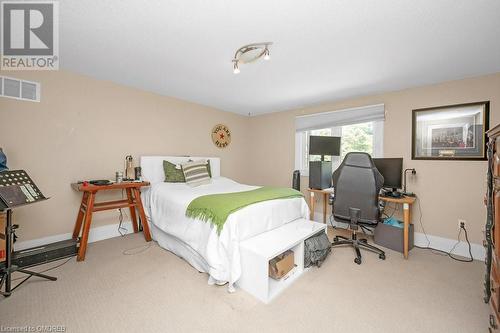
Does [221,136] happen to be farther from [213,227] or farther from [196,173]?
[213,227]

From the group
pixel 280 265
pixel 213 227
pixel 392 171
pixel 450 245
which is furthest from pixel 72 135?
pixel 450 245

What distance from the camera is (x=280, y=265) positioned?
196cm

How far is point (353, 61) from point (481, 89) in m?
1.75

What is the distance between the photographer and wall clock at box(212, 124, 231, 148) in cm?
440

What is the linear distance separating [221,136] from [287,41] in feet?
9.27

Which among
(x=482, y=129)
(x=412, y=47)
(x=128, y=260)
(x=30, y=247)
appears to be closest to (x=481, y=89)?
(x=482, y=129)

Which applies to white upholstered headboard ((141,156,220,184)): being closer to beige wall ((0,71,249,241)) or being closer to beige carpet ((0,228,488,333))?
beige wall ((0,71,249,241))

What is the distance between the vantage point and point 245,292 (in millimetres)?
1861

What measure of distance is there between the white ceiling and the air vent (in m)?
0.45

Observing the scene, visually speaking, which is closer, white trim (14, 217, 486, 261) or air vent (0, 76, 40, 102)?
air vent (0, 76, 40, 102)

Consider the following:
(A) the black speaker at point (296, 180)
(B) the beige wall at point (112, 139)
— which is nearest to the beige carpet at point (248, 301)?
(B) the beige wall at point (112, 139)

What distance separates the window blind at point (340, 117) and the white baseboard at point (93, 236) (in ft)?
11.4

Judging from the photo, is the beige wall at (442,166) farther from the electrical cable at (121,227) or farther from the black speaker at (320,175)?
the electrical cable at (121,227)

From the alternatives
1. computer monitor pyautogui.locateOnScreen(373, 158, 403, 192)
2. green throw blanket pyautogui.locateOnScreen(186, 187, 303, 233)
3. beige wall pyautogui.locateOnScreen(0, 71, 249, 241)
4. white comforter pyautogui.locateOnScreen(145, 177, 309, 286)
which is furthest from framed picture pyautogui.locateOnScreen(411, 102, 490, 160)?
beige wall pyautogui.locateOnScreen(0, 71, 249, 241)
